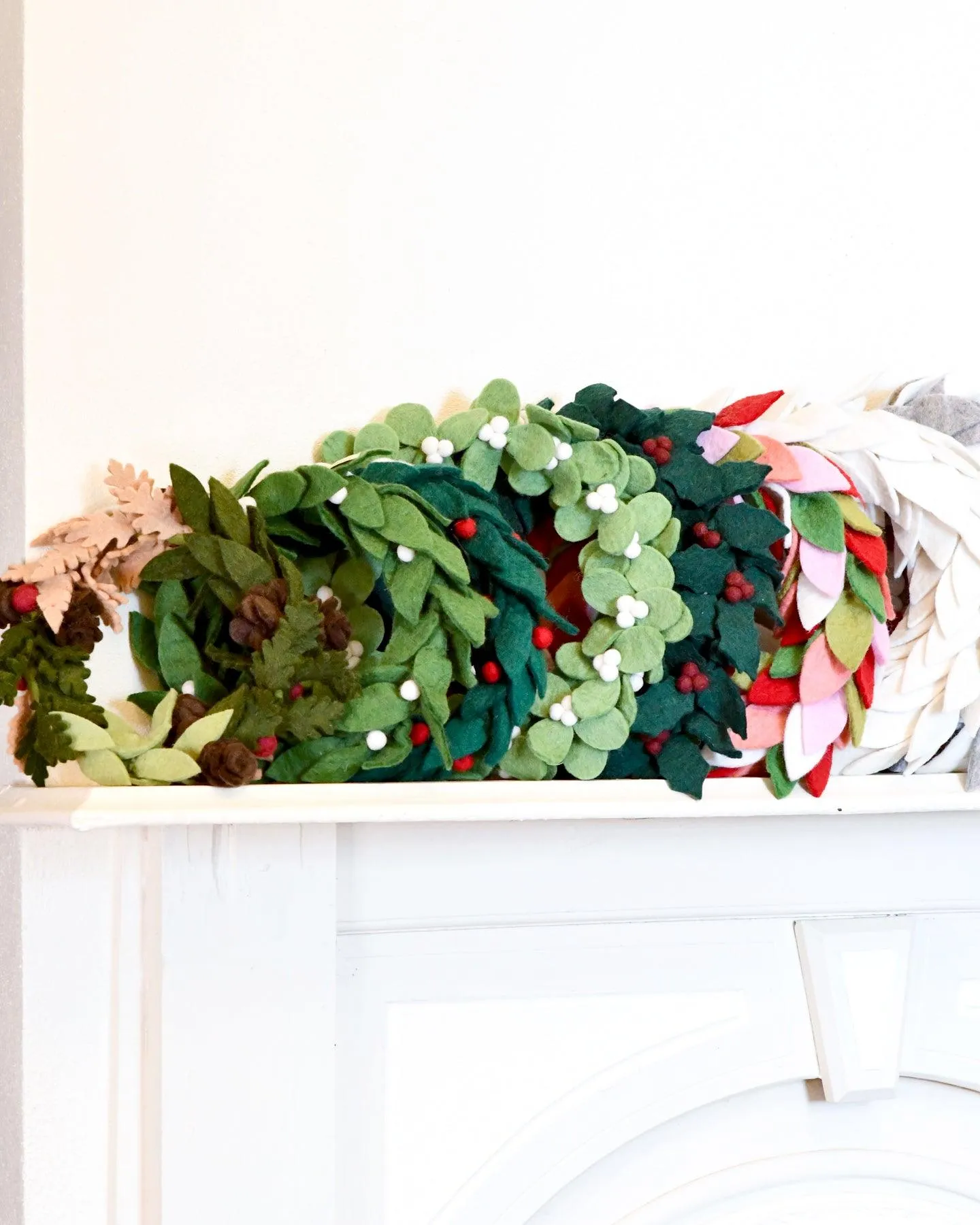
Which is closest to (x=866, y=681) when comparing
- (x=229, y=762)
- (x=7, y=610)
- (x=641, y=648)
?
(x=641, y=648)

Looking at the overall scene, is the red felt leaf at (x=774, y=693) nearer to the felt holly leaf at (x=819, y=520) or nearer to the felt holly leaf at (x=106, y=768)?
the felt holly leaf at (x=819, y=520)

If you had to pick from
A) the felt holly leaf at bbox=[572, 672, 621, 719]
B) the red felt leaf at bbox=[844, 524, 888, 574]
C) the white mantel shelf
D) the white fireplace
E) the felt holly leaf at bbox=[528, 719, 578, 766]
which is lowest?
the white fireplace

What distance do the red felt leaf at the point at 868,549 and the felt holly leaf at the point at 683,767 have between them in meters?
0.15

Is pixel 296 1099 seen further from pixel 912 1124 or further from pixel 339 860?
pixel 912 1124

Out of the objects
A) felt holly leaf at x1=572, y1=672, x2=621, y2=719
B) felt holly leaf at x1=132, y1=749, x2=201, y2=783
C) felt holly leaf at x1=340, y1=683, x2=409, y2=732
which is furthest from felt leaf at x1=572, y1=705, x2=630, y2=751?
felt holly leaf at x1=132, y1=749, x2=201, y2=783

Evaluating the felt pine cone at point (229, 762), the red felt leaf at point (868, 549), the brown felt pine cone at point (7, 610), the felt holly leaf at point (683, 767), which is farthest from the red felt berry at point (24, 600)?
the red felt leaf at point (868, 549)

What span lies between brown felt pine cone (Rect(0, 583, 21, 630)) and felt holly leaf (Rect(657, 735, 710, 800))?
0.36m

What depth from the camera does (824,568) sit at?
651mm

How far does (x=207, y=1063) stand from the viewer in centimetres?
64

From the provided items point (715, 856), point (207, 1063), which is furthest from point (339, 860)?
point (715, 856)

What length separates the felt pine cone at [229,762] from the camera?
54cm

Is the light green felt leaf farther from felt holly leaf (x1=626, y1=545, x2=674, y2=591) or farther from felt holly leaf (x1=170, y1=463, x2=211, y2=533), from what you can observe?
felt holly leaf (x1=170, y1=463, x2=211, y2=533)

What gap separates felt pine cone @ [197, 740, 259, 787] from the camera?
54 cm

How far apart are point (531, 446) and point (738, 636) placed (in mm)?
161
